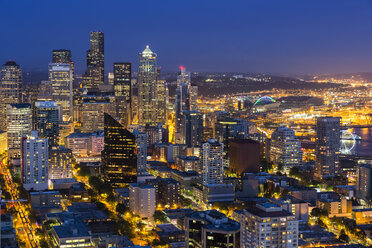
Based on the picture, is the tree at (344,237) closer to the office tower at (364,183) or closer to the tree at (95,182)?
the office tower at (364,183)

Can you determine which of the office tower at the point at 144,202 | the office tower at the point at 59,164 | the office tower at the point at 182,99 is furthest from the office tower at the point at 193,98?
the office tower at the point at 144,202

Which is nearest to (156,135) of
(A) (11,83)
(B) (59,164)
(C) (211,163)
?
(B) (59,164)

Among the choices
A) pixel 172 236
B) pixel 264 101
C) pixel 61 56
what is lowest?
pixel 172 236

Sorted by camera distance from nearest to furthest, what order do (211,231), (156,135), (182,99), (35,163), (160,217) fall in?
(211,231)
(160,217)
(35,163)
(156,135)
(182,99)

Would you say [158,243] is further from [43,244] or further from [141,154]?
[141,154]

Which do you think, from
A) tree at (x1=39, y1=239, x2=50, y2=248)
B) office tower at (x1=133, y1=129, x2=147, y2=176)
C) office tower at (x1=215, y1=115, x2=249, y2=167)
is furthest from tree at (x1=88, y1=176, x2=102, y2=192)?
office tower at (x1=215, y1=115, x2=249, y2=167)

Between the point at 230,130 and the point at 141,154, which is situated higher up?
the point at 230,130

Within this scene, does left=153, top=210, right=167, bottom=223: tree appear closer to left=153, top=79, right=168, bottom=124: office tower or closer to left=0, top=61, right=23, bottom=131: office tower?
left=0, top=61, right=23, bottom=131: office tower
